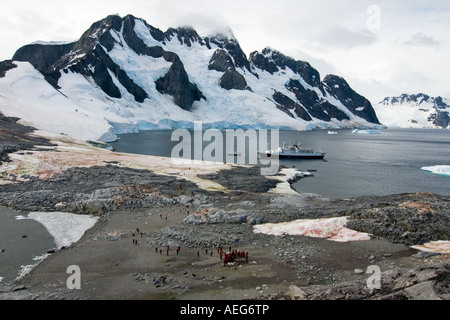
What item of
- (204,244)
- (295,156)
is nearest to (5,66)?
(295,156)

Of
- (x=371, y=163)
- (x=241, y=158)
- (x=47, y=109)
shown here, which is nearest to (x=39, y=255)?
(x=241, y=158)

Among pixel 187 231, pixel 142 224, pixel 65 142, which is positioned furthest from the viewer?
pixel 65 142

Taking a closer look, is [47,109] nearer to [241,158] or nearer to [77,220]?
[241,158]

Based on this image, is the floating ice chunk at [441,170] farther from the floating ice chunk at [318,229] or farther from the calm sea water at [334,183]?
the floating ice chunk at [318,229]

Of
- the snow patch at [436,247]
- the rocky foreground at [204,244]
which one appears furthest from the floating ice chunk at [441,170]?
the snow patch at [436,247]

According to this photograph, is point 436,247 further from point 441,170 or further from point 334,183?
point 441,170

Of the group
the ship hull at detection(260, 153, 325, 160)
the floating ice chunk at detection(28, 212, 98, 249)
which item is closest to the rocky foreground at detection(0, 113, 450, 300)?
the floating ice chunk at detection(28, 212, 98, 249)
